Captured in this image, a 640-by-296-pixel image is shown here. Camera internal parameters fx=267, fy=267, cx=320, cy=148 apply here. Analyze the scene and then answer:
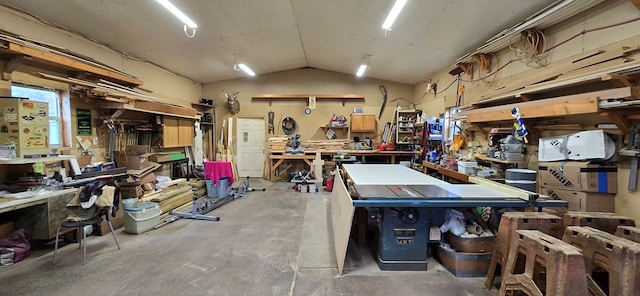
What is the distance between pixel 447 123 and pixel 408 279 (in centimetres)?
429

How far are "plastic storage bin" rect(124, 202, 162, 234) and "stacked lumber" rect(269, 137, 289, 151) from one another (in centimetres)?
416

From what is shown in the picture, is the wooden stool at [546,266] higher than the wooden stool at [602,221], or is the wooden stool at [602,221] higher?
the wooden stool at [602,221]

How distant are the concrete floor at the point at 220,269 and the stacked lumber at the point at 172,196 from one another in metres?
0.77

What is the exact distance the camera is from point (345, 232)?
2.63 meters

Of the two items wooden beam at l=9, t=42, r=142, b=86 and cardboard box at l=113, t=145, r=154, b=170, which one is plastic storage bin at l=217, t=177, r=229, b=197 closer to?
cardboard box at l=113, t=145, r=154, b=170

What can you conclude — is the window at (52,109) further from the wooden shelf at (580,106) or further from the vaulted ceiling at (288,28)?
the wooden shelf at (580,106)

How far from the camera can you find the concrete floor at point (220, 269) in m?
2.45

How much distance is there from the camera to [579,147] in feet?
8.96

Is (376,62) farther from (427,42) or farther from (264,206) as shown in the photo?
(264,206)

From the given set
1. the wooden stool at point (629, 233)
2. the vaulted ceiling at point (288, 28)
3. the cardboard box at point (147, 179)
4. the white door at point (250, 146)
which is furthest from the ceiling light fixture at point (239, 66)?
the wooden stool at point (629, 233)

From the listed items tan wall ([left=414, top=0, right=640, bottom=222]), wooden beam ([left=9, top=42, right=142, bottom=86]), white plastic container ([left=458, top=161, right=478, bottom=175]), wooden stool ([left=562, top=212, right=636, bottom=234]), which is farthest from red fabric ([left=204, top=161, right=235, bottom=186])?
wooden stool ([left=562, top=212, right=636, bottom=234])

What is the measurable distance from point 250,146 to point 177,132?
275 centimetres

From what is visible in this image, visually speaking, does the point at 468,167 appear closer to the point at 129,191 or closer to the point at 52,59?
the point at 129,191

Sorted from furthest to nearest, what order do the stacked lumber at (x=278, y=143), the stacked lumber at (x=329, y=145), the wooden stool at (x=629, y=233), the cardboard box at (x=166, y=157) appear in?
the stacked lumber at (x=329, y=145) → the stacked lumber at (x=278, y=143) → the cardboard box at (x=166, y=157) → the wooden stool at (x=629, y=233)
